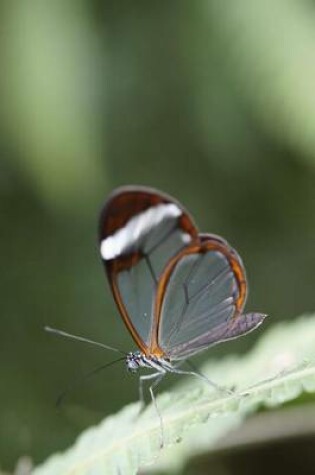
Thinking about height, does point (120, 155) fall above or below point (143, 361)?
above

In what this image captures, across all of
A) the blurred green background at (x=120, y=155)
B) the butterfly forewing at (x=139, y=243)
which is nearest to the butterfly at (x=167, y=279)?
the butterfly forewing at (x=139, y=243)

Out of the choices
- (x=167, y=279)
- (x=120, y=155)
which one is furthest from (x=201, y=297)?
(x=120, y=155)

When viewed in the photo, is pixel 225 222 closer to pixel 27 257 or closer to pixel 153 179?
pixel 153 179

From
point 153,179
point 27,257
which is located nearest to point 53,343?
point 27,257

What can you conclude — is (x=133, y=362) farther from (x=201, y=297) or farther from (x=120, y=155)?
(x=120, y=155)

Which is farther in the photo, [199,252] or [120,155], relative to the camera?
[120,155]

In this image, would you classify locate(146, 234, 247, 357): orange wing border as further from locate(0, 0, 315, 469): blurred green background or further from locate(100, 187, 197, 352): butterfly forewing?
locate(0, 0, 315, 469): blurred green background
